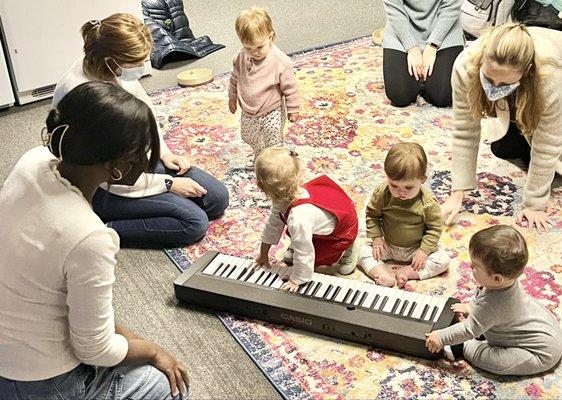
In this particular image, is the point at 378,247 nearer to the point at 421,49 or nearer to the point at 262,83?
the point at 262,83

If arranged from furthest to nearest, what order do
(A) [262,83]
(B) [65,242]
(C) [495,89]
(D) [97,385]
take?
(A) [262,83] → (C) [495,89] → (D) [97,385] → (B) [65,242]

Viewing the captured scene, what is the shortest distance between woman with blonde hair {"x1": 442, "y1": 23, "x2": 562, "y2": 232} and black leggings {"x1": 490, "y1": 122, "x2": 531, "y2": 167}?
12 centimetres

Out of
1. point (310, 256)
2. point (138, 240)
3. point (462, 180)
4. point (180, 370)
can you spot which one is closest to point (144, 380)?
point (180, 370)

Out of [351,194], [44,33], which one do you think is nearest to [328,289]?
[351,194]

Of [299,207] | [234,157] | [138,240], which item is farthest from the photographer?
[234,157]

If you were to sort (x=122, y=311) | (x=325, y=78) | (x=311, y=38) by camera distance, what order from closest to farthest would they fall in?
(x=122, y=311) → (x=325, y=78) → (x=311, y=38)

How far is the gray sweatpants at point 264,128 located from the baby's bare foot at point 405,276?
0.84m

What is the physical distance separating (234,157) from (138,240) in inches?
27.4

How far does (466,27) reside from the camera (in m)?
4.00

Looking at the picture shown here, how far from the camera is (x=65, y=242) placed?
1.45 meters

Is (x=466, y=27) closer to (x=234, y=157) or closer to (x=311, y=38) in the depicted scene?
(x=311, y=38)

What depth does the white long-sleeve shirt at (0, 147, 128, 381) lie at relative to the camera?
1.46 metres

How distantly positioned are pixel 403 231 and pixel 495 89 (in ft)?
1.80

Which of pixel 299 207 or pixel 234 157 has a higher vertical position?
pixel 299 207
